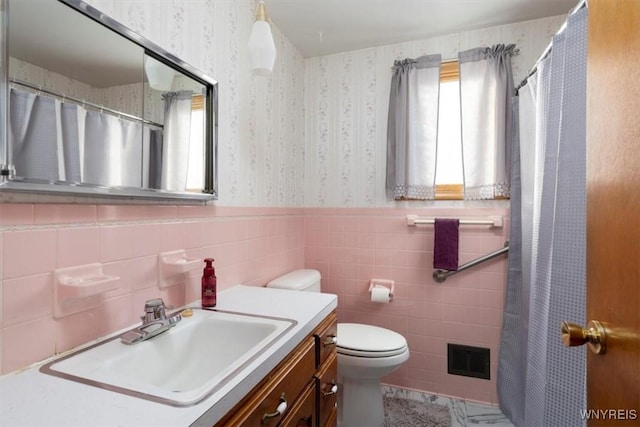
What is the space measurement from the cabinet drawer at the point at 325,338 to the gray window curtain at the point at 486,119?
1.24m

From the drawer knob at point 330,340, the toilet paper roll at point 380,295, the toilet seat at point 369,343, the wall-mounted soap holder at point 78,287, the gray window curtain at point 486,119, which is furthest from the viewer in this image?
the toilet paper roll at point 380,295

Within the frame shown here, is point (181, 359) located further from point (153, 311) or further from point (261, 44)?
point (261, 44)

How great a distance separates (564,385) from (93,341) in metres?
1.52

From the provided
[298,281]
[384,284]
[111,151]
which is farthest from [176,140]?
[384,284]

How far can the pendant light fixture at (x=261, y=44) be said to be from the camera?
3.64 feet

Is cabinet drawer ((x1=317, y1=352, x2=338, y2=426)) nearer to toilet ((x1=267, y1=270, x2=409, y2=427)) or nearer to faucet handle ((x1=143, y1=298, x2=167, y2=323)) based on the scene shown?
toilet ((x1=267, y1=270, x2=409, y2=427))

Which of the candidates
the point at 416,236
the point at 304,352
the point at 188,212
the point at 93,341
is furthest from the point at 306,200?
the point at 93,341

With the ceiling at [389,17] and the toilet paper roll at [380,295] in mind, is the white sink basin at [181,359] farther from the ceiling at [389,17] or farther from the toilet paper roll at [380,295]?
the ceiling at [389,17]

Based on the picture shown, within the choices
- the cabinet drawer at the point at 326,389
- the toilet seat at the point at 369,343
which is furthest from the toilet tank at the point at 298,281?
the cabinet drawer at the point at 326,389

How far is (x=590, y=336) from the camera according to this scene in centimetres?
63

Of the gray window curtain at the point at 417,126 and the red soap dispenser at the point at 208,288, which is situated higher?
the gray window curtain at the point at 417,126

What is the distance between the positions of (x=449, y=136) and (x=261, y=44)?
4.45ft

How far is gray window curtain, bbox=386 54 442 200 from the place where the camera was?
2027 mm

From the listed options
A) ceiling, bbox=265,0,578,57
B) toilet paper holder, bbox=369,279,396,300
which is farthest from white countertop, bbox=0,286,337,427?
ceiling, bbox=265,0,578,57
